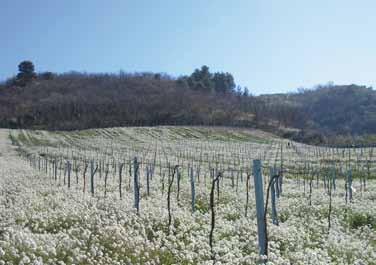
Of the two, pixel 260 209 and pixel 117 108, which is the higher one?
pixel 117 108

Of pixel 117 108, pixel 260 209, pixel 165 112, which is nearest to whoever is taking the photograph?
pixel 260 209

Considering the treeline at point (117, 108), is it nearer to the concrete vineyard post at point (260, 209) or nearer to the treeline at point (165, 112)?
the treeline at point (165, 112)

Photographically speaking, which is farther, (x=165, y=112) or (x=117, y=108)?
(x=117, y=108)

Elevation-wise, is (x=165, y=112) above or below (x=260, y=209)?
above

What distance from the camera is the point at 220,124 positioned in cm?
13188

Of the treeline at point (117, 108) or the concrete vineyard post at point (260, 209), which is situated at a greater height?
the treeline at point (117, 108)

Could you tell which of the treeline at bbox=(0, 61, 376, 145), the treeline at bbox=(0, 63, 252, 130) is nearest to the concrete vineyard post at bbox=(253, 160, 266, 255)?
the treeline at bbox=(0, 61, 376, 145)

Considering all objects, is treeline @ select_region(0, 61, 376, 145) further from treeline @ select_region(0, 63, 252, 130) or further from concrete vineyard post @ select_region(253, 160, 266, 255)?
concrete vineyard post @ select_region(253, 160, 266, 255)

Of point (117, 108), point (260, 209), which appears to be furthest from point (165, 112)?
point (260, 209)

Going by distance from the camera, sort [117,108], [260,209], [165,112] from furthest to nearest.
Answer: [117,108], [165,112], [260,209]

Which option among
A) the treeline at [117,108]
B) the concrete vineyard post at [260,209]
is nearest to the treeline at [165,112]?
the treeline at [117,108]

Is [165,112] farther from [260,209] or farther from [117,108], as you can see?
[260,209]

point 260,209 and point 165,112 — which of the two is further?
point 165,112

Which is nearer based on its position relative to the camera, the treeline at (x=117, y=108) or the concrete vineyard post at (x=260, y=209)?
the concrete vineyard post at (x=260, y=209)
